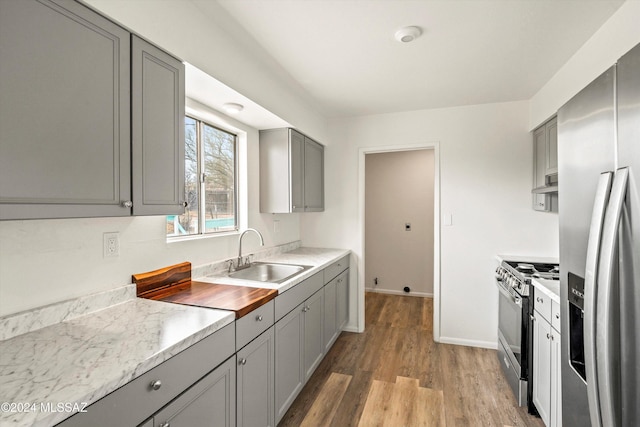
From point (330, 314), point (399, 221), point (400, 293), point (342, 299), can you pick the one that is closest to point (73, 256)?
point (330, 314)

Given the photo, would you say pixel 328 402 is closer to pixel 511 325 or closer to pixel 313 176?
pixel 511 325

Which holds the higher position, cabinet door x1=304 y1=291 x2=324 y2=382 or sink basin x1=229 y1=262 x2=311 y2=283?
sink basin x1=229 y1=262 x2=311 y2=283

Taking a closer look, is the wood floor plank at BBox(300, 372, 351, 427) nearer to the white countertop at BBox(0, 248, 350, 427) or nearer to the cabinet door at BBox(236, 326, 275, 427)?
the cabinet door at BBox(236, 326, 275, 427)

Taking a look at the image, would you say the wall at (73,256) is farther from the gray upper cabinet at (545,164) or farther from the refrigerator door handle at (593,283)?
the gray upper cabinet at (545,164)

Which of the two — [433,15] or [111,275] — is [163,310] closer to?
[111,275]

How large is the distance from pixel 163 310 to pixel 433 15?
2.07m

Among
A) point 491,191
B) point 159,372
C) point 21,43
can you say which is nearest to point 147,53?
point 21,43

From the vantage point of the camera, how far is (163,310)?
1.42m

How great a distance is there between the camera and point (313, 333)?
2.46 metres

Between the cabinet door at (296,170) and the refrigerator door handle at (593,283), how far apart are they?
2.23 meters

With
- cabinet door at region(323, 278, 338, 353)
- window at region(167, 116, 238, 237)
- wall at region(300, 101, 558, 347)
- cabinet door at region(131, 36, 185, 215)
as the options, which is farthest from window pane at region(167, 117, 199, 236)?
wall at region(300, 101, 558, 347)

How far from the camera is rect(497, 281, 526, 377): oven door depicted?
7.22 feet

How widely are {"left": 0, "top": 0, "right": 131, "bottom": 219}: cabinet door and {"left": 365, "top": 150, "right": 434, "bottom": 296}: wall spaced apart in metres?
4.13

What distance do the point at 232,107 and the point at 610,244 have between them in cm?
214
